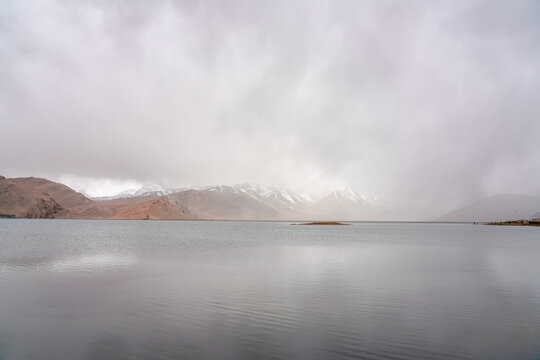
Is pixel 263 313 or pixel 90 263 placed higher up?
pixel 90 263

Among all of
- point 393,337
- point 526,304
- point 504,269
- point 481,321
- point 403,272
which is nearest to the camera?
point 393,337

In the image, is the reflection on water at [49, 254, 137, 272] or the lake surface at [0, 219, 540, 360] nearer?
the lake surface at [0, 219, 540, 360]

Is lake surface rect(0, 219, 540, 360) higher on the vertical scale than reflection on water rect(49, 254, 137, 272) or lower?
lower

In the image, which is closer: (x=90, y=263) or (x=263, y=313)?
(x=263, y=313)

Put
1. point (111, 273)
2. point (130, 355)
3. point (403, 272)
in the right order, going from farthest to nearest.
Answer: point (403, 272) → point (111, 273) → point (130, 355)

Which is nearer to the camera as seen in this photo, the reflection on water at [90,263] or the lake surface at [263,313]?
the lake surface at [263,313]

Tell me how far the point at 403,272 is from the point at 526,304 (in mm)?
13684

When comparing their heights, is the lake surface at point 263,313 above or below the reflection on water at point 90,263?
below

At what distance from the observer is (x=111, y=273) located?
1298 inches

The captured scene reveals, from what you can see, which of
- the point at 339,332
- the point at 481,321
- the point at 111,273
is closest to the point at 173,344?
the point at 339,332

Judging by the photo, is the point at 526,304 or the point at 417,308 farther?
the point at 526,304

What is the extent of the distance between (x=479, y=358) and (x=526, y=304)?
12.6 m

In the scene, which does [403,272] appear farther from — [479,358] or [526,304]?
[479,358]

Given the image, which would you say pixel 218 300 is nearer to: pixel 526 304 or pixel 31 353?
pixel 31 353
